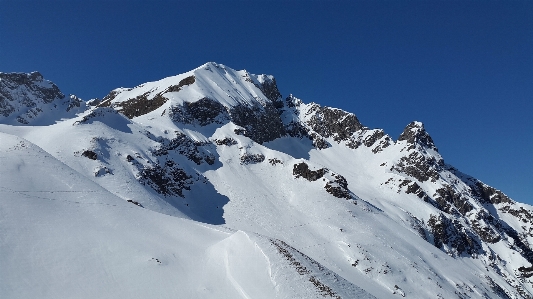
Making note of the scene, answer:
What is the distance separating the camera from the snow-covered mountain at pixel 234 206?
59.2ft

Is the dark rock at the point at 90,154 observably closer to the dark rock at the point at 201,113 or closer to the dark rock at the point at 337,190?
the dark rock at the point at 201,113

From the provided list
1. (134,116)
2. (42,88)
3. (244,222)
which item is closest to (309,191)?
(244,222)

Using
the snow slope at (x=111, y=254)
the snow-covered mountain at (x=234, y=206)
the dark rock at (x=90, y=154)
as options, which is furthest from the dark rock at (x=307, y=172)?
the snow slope at (x=111, y=254)

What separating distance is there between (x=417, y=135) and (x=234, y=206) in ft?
251

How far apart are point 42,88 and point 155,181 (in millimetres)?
96360

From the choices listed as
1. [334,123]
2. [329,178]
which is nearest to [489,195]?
[334,123]

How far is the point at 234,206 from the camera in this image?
5772cm

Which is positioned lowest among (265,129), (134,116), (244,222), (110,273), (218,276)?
(110,273)

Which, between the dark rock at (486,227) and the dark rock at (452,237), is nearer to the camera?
the dark rock at (452,237)

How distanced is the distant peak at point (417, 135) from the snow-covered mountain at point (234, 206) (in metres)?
0.72

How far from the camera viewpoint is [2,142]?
1118 inches

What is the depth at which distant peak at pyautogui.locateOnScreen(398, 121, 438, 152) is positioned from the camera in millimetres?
109062

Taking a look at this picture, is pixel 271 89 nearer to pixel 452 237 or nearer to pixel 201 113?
pixel 201 113

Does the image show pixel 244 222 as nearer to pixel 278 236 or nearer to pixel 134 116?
pixel 278 236
